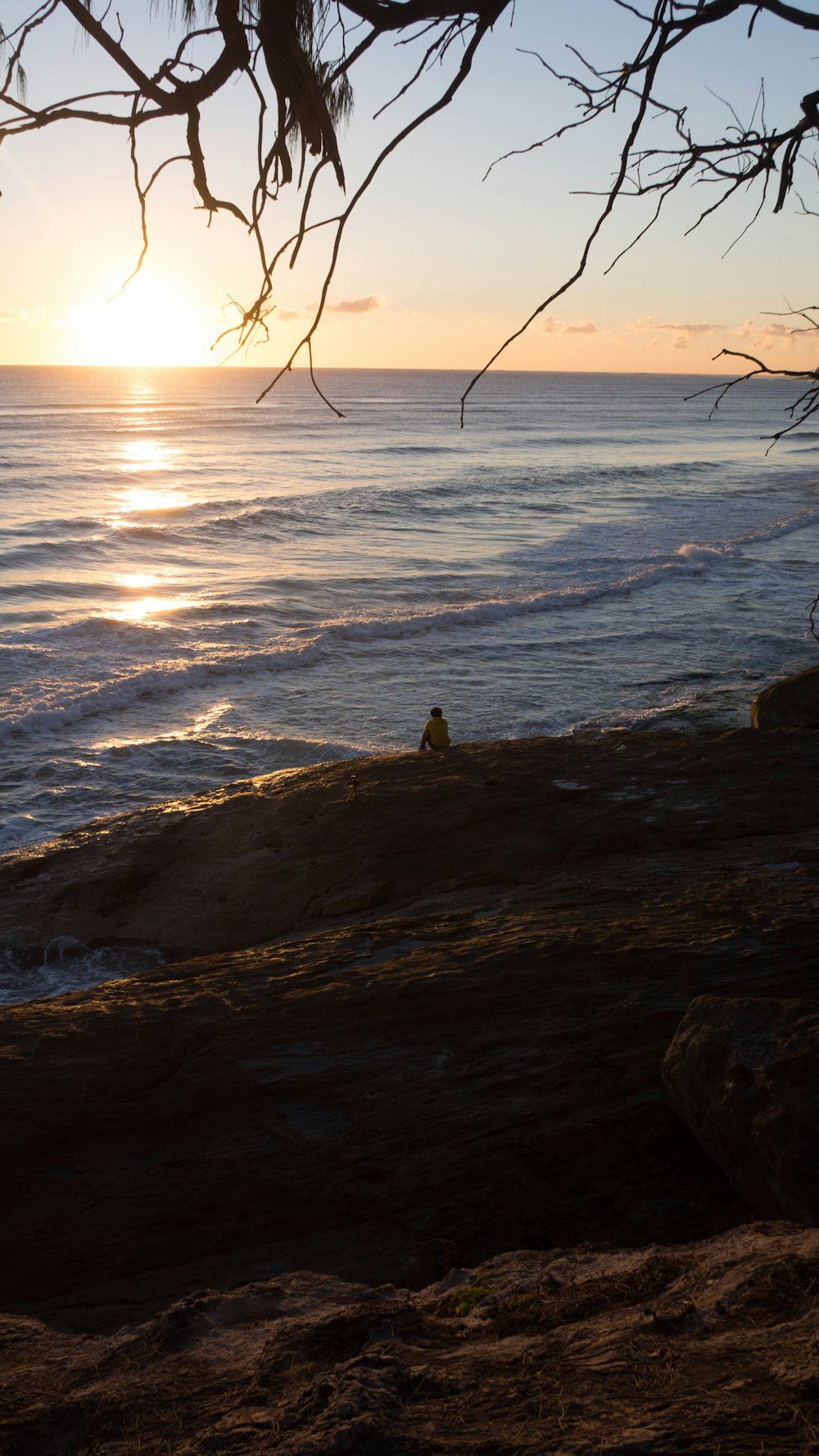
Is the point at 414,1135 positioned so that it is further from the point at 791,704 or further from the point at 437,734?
the point at 791,704

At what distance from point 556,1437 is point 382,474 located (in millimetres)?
42101

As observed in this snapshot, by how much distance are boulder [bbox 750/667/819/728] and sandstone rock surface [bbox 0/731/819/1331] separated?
2736 mm

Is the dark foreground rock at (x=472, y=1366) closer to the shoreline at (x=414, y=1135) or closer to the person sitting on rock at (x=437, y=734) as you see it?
the shoreline at (x=414, y=1135)

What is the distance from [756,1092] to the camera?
11.2 feet

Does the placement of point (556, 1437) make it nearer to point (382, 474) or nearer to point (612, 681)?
point (612, 681)

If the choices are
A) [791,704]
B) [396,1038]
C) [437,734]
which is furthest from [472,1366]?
[791,704]

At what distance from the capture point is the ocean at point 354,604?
1376cm

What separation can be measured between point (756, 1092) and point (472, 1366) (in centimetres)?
143

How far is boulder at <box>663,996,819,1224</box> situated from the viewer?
126 inches

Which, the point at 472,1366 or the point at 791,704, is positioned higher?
the point at 791,704

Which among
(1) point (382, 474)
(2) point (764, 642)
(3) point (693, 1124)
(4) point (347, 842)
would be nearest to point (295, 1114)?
(3) point (693, 1124)

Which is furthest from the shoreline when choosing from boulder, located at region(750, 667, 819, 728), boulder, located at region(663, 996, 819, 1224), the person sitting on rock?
boulder, located at region(750, 667, 819, 728)

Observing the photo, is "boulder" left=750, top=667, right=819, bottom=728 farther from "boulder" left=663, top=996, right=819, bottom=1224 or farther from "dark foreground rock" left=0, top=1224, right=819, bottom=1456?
"dark foreground rock" left=0, top=1224, right=819, bottom=1456

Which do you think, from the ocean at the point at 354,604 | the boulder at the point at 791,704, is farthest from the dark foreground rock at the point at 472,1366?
the ocean at the point at 354,604
